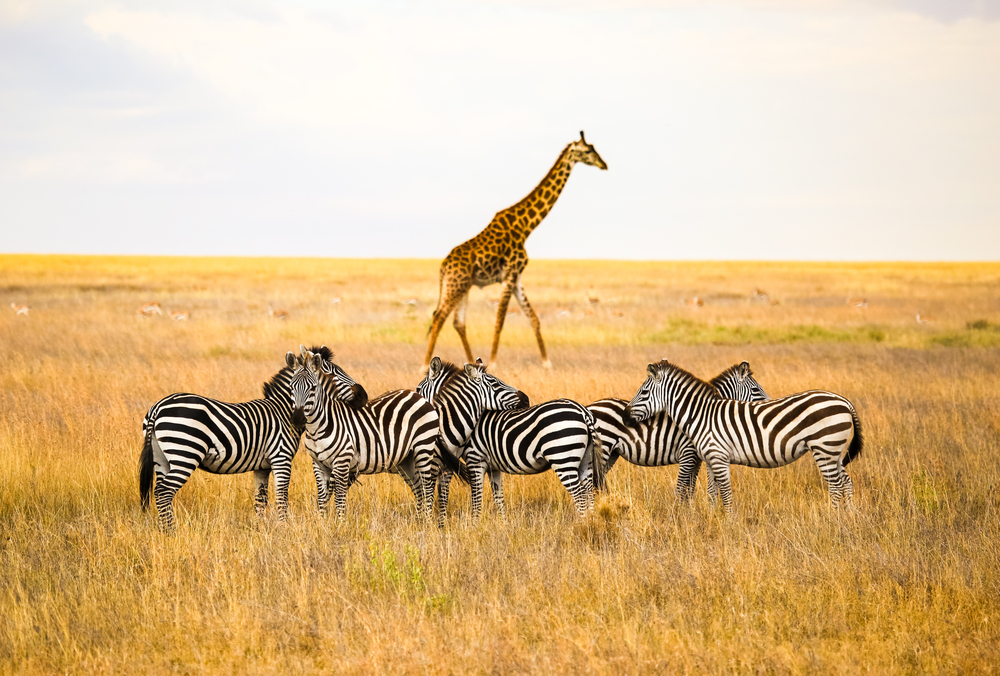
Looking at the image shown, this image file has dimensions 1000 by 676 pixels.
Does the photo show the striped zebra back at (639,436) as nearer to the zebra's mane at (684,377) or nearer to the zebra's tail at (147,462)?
the zebra's mane at (684,377)

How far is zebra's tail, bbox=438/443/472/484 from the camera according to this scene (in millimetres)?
7324

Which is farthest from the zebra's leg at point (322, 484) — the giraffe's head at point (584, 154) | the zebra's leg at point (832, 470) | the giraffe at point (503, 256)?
the giraffe's head at point (584, 154)

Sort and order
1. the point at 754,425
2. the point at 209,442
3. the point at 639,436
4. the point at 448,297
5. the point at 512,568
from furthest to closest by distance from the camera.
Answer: the point at 448,297, the point at 639,436, the point at 754,425, the point at 209,442, the point at 512,568

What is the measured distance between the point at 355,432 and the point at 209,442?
1118 mm

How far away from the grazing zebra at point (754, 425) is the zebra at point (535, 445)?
677mm

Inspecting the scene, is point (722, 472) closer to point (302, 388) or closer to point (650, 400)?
point (650, 400)

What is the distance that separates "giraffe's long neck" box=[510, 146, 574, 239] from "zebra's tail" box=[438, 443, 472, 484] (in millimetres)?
8957

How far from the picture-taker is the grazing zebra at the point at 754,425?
702cm

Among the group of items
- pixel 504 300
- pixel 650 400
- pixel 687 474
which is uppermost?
pixel 504 300

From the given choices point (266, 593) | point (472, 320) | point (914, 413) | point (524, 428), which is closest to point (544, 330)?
point (472, 320)

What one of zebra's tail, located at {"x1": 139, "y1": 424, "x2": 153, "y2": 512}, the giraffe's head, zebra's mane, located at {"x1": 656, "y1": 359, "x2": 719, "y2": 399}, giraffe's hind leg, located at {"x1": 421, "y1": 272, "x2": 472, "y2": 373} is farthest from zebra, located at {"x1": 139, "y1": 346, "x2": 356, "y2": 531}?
the giraffe's head

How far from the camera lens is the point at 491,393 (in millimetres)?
7512

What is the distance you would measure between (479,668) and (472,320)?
22898 mm

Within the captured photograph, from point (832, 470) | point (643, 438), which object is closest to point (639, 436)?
point (643, 438)
